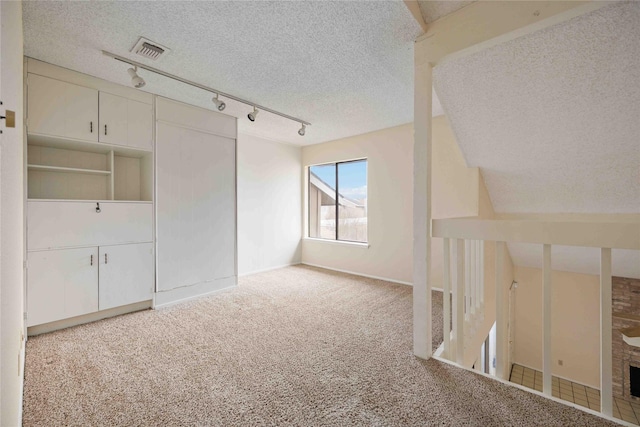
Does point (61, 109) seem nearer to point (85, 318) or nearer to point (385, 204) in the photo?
point (85, 318)

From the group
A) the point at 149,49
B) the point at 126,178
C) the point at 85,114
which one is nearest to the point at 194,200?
the point at 126,178

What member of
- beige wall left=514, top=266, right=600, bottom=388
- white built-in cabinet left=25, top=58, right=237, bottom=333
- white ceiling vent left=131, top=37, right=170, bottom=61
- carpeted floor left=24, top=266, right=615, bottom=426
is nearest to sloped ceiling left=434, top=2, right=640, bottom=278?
beige wall left=514, top=266, right=600, bottom=388

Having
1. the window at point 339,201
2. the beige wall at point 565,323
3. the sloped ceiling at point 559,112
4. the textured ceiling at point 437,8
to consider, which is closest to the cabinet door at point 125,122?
the textured ceiling at point 437,8

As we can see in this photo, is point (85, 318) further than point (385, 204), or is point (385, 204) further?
point (385, 204)

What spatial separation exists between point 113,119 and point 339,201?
3564 mm

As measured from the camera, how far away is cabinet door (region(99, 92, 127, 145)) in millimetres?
2729

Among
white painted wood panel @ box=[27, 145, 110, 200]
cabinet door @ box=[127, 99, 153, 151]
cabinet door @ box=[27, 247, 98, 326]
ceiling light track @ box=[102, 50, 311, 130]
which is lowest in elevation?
cabinet door @ box=[27, 247, 98, 326]

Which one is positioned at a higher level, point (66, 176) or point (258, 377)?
point (66, 176)

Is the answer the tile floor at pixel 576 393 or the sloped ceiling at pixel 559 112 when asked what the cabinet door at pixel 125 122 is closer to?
the sloped ceiling at pixel 559 112

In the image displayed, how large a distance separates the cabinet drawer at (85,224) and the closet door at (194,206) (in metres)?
0.20

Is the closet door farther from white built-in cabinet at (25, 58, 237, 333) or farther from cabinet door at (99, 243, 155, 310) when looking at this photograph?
cabinet door at (99, 243, 155, 310)

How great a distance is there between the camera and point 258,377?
5.90 ft

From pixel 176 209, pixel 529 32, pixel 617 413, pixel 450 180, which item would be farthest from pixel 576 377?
pixel 176 209

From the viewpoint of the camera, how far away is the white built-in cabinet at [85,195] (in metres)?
2.39
